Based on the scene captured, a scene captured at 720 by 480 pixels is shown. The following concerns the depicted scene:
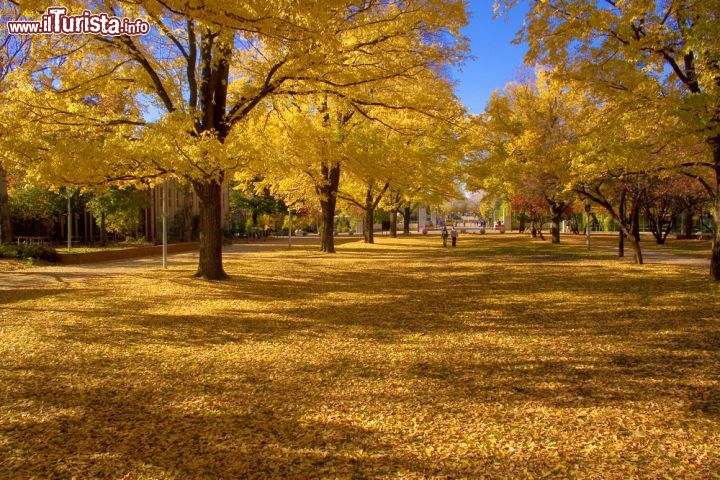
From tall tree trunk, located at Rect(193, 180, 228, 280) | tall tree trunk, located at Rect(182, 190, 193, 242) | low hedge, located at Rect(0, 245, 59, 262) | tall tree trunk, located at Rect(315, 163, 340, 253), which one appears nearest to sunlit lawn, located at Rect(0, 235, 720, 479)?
tall tree trunk, located at Rect(193, 180, 228, 280)

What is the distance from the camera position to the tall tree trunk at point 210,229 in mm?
11180

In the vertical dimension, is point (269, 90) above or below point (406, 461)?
above

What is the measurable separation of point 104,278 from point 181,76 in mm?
5138

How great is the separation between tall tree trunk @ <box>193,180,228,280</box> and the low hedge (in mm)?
7588

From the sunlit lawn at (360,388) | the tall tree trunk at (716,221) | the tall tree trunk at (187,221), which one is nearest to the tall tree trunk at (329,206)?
the tall tree trunk at (187,221)

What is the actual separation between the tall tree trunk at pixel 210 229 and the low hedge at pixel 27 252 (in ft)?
24.9

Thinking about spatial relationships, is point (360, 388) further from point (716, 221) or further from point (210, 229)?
point (716, 221)

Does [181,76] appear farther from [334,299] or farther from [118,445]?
[118,445]

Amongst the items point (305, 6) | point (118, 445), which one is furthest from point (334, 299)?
point (118, 445)

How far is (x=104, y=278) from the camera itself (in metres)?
12.0

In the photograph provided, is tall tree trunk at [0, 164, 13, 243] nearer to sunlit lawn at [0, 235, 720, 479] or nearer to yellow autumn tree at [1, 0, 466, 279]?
yellow autumn tree at [1, 0, 466, 279]

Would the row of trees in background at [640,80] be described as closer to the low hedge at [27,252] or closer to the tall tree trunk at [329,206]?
the tall tree trunk at [329,206]

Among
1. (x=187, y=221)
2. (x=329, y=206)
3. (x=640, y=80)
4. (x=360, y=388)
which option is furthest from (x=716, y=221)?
(x=187, y=221)

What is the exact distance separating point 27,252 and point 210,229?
26.5 feet
